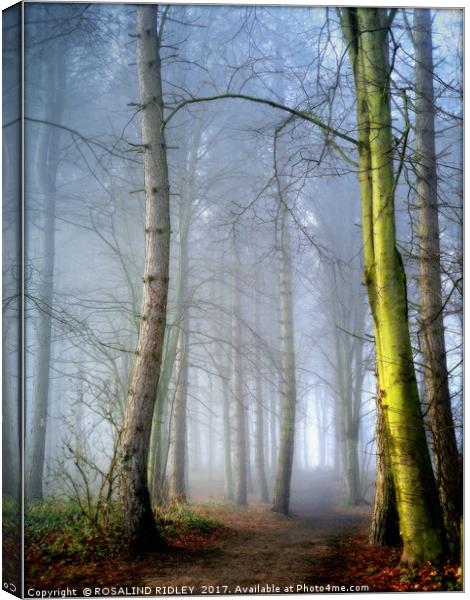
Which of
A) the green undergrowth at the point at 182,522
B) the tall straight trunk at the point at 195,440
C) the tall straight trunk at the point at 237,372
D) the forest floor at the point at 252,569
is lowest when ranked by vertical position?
the forest floor at the point at 252,569

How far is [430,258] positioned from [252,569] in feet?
9.55

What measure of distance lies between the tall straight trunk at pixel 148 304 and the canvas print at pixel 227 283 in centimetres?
2

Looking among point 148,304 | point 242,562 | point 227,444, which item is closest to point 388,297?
point 148,304

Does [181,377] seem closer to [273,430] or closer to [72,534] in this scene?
[273,430]

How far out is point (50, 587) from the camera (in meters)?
3.66

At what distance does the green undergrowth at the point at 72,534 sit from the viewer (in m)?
3.72

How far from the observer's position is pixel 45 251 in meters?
4.43

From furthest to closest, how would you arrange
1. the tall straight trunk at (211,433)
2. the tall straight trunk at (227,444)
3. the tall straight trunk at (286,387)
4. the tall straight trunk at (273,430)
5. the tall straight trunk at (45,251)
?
the tall straight trunk at (211,433)
the tall straight trunk at (227,444)
the tall straight trunk at (273,430)
the tall straight trunk at (286,387)
the tall straight trunk at (45,251)

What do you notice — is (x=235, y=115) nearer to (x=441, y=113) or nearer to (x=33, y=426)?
(x=441, y=113)

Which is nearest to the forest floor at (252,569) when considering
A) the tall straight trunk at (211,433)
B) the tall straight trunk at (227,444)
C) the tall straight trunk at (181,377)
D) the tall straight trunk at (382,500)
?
the tall straight trunk at (382,500)

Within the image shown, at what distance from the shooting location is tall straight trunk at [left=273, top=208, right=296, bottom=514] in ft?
16.4

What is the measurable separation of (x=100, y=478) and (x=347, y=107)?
3601mm

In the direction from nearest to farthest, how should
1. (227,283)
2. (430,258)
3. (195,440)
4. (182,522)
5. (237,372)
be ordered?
(182,522), (430,258), (227,283), (237,372), (195,440)

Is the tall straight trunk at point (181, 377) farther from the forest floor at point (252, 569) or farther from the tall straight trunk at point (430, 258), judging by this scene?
the tall straight trunk at point (430, 258)
